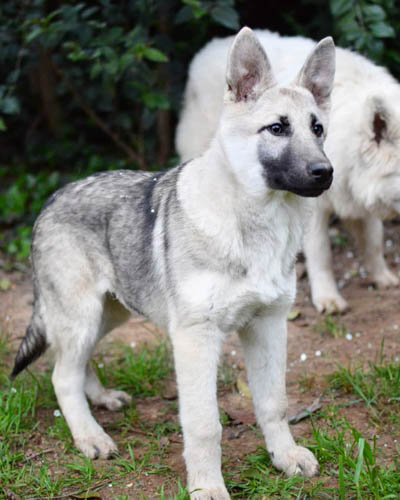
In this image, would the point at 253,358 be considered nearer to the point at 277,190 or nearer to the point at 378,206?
the point at 277,190

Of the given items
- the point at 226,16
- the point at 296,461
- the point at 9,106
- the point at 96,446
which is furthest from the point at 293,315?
the point at 9,106

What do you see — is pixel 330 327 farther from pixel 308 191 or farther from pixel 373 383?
pixel 308 191

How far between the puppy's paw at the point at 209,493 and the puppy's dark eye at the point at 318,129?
1.62 m

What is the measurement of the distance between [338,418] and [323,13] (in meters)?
4.25

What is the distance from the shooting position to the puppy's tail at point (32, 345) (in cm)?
382

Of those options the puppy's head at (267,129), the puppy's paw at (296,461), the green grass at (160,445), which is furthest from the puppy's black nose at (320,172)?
the puppy's paw at (296,461)

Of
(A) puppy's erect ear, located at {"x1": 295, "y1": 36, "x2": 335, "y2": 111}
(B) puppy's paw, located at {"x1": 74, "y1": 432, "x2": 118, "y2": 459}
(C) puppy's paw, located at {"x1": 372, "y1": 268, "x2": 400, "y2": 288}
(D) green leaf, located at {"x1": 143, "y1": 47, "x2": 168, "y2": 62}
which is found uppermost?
(A) puppy's erect ear, located at {"x1": 295, "y1": 36, "x2": 335, "y2": 111}

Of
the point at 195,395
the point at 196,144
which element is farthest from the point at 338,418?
the point at 196,144

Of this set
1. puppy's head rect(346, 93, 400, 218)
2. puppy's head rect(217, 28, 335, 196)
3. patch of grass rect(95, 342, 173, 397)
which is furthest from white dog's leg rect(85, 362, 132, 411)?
puppy's head rect(346, 93, 400, 218)

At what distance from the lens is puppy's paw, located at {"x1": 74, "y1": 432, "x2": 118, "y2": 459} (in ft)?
11.6

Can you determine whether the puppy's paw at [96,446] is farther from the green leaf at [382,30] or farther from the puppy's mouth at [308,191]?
the green leaf at [382,30]

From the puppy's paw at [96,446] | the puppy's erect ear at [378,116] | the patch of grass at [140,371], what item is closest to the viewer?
the puppy's paw at [96,446]

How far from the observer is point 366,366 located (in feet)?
13.8

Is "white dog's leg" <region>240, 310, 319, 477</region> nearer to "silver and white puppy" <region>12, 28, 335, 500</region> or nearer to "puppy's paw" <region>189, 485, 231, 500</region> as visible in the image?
"silver and white puppy" <region>12, 28, 335, 500</region>
